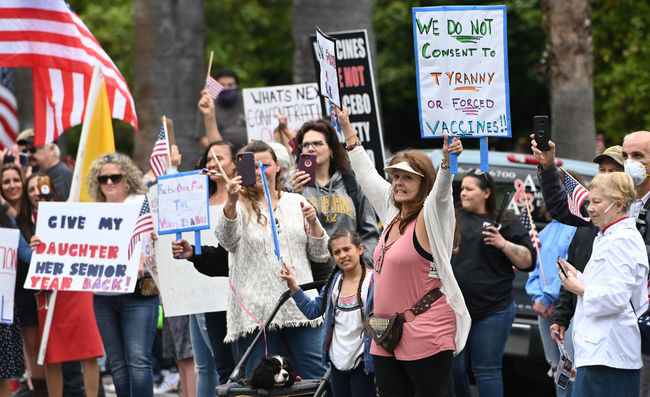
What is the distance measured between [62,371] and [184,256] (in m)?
2.82

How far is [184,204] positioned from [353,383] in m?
1.78

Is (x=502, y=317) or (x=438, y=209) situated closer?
(x=438, y=209)

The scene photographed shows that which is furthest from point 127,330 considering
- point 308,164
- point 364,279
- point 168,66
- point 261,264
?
point 168,66

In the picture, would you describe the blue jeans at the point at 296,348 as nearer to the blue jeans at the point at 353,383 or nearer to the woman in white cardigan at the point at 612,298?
the blue jeans at the point at 353,383

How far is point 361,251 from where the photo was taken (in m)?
7.24

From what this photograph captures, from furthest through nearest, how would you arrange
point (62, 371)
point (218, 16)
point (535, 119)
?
point (218, 16) → point (62, 371) → point (535, 119)

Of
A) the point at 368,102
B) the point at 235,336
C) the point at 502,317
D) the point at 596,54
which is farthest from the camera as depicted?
the point at 596,54

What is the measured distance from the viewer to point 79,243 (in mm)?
9305

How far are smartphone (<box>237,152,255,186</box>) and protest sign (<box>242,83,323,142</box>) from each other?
132 inches

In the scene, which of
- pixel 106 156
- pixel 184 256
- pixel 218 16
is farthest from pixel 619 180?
pixel 218 16

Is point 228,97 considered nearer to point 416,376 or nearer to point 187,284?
point 187,284

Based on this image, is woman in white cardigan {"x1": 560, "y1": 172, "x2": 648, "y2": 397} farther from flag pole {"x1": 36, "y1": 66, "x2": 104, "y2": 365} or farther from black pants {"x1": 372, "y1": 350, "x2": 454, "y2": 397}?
flag pole {"x1": 36, "y1": 66, "x2": 104, "y2": 365}

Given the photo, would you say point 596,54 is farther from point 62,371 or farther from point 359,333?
point 359,333

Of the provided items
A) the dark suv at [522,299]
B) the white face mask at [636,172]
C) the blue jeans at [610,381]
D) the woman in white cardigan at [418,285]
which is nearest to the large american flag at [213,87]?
the dark suv at [522,299]
